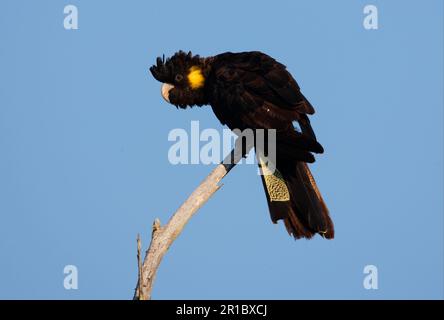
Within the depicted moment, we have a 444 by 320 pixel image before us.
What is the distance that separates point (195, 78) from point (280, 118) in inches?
71.1

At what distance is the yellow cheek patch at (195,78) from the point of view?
10.7m

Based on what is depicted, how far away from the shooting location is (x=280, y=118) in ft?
31.0

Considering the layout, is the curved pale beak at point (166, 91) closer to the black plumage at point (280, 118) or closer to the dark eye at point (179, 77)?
the dark eye at point (179, 77)

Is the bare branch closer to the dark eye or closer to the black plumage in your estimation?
the black plumage

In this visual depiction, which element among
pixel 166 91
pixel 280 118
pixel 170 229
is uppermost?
pixel 166 91

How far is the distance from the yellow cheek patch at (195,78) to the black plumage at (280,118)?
0.79ft

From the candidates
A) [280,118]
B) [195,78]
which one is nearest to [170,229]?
[280,118]

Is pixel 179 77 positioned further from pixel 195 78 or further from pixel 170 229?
pixel 170 229

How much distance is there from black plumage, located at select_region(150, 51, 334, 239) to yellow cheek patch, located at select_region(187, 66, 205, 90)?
240mm

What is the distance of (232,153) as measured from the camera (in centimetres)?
941

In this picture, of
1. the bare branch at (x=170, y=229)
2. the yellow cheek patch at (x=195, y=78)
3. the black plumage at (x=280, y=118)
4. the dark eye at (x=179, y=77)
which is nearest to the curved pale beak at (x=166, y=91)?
the dark eye at (x=179, y=77)

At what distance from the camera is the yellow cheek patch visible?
422 inches

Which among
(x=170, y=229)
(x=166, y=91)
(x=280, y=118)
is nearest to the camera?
(x=170, y=229)
